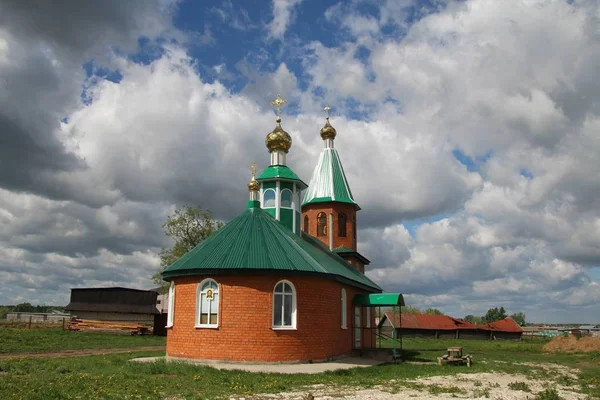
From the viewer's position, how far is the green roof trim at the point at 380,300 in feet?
70.9

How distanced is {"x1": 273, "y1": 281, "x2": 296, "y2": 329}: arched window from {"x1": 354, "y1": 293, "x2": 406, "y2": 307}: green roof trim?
17.9ft

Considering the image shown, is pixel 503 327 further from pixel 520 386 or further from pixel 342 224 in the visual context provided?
pixel 520 386

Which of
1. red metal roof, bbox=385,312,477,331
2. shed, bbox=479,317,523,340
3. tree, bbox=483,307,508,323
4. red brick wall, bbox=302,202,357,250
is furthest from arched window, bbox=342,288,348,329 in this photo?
tree, bbox=483,307,508,323

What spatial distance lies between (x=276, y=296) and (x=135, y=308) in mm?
24845

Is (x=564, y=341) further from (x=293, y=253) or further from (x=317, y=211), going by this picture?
(x=293, y=253)

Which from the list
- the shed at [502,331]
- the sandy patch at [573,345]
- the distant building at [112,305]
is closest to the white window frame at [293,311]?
the sandy patch at [573,345]

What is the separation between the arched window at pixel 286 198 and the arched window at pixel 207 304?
7635 millimetres

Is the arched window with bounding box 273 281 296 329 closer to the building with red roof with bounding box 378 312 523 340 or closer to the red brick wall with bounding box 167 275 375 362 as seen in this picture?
the red brick wall with bounding box 167 275 375 362

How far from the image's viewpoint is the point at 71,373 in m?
13.6

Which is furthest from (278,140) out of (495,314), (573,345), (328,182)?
(495,314)

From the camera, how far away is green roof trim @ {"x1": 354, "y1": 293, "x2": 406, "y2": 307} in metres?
21.6

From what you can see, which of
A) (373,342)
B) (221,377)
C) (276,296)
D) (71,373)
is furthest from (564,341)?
(71,373)

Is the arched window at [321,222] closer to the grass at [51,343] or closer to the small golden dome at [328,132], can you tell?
the small golden dome at [328,132]

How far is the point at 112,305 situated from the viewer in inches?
1533
